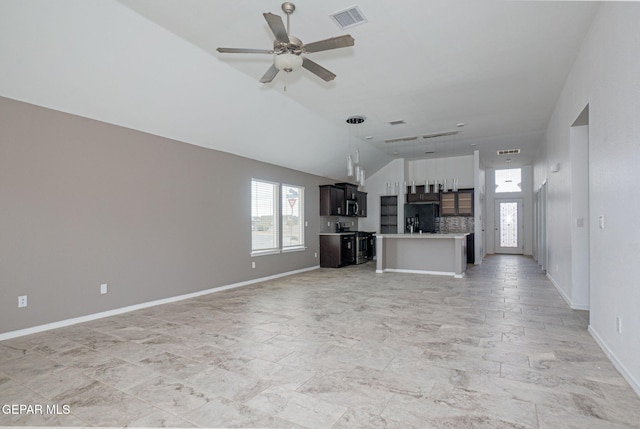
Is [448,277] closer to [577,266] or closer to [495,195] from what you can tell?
[577,266]

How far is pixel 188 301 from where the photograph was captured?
17.9 ft

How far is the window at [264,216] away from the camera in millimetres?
7324

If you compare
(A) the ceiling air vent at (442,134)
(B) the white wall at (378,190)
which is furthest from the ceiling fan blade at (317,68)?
(B) the white wall at (378,190)

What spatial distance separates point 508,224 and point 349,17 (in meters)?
12.3

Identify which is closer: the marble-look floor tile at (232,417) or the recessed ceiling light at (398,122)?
the marble-look floor tile at (232,417)

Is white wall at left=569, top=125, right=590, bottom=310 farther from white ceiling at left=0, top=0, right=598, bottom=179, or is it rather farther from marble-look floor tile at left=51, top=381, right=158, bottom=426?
marble-look floor tile at left=51, top=381, right=158, bottom=426

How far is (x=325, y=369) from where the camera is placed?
2863 mm

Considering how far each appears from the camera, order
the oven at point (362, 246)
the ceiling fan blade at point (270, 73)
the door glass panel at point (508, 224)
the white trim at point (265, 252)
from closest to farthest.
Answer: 1. the ceiling fan blade at point (270, 73)
2. the white trim at point (265, 252)
3. the oven at point (362, 246)
4. the door glass panel at point (508, 224)

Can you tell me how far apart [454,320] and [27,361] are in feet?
14.5

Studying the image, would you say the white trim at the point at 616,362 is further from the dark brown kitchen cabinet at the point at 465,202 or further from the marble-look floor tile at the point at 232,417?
the dark brown kitchen cabinet at the point at 465,202

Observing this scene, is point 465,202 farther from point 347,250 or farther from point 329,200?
point 329,200

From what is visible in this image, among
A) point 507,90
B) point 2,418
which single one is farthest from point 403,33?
point 2,418

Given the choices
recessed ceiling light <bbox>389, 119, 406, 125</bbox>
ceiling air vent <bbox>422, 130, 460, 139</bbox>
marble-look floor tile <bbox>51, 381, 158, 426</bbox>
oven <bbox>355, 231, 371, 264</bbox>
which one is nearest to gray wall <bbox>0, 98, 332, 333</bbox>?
marble-look floor tile <bbox>51, 381, 158, 426</bbox>

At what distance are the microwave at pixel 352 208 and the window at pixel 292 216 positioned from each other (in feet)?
6.48
